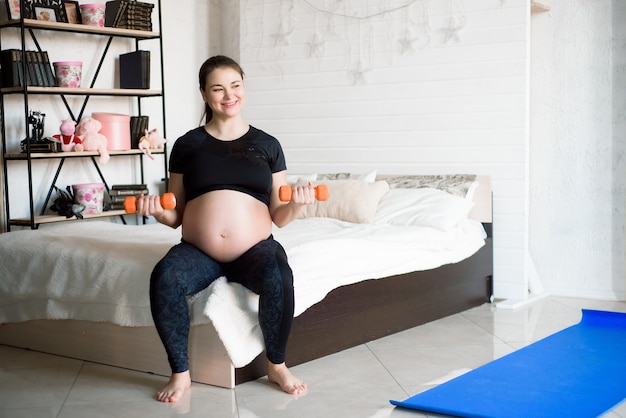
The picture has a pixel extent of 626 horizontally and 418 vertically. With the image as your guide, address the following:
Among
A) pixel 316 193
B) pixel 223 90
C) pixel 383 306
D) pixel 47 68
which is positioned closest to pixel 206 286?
pixel 316 193

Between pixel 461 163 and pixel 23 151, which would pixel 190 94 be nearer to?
pixel 23 151

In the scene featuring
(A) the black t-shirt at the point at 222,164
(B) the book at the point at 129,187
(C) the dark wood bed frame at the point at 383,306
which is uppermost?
(A) the black t-shirt at the point at 222,164

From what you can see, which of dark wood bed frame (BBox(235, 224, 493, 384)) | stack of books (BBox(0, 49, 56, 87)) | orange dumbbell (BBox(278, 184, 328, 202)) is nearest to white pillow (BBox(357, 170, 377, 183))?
dark wood bed frame (BBox(235, 224, 493, 384))

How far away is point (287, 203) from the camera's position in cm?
325

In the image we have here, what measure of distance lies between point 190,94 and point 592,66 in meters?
2.64

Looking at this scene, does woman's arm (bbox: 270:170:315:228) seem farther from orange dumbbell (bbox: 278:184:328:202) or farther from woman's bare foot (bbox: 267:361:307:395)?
woman's bare foot (bbox: 267:361:307:395)

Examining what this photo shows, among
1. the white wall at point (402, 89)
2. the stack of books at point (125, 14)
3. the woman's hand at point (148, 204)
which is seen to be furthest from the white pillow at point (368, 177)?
the woman's hand at point (148, 204)

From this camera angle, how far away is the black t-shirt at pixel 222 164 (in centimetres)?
315

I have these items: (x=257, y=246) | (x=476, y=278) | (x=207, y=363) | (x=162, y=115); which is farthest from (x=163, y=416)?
(x=162, y=115)

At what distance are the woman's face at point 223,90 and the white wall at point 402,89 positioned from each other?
2.10 meters

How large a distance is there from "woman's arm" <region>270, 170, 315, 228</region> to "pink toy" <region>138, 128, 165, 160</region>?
2078 mm

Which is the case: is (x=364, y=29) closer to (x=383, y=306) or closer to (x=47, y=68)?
(x=47, y=68)

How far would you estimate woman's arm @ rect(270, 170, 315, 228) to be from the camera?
117 inches

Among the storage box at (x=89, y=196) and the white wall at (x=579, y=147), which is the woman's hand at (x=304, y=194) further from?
the white wall at (x=579, y=147)
